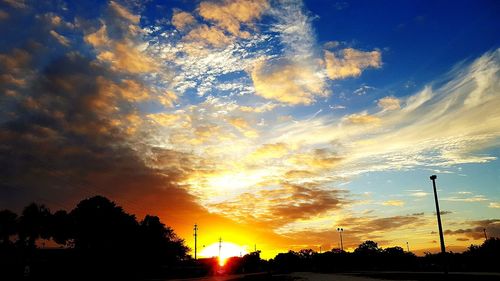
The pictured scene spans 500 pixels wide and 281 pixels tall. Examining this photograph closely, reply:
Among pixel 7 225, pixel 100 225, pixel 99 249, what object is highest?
pixel 7 225

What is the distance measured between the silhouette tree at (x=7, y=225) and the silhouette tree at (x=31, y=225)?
2167 mm

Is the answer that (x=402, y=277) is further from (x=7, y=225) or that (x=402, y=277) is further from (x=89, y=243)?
(x=7, y=225)

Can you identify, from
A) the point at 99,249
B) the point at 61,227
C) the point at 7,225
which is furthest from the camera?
the point at 7,225

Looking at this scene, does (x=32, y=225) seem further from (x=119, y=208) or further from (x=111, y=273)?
(x=111, y=273)

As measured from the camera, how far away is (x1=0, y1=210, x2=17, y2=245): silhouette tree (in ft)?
331

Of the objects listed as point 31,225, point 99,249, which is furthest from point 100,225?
point 31,225

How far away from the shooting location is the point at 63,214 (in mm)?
97750

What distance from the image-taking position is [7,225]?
10169 centimetres

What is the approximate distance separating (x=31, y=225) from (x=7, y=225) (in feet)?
21.7

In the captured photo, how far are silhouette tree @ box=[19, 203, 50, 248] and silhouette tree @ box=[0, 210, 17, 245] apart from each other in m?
2.17

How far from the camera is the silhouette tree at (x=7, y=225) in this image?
10094cm

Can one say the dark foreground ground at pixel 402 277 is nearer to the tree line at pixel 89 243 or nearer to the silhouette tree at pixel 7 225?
the tree line at pixel 89 243

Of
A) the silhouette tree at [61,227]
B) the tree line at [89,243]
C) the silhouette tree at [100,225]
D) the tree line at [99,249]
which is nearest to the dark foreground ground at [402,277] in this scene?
the tree line at [99,249]

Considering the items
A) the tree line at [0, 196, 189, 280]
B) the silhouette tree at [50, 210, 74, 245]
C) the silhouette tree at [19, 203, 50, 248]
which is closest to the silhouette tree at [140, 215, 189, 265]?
the tree line at [0, 196, 189, 280]
